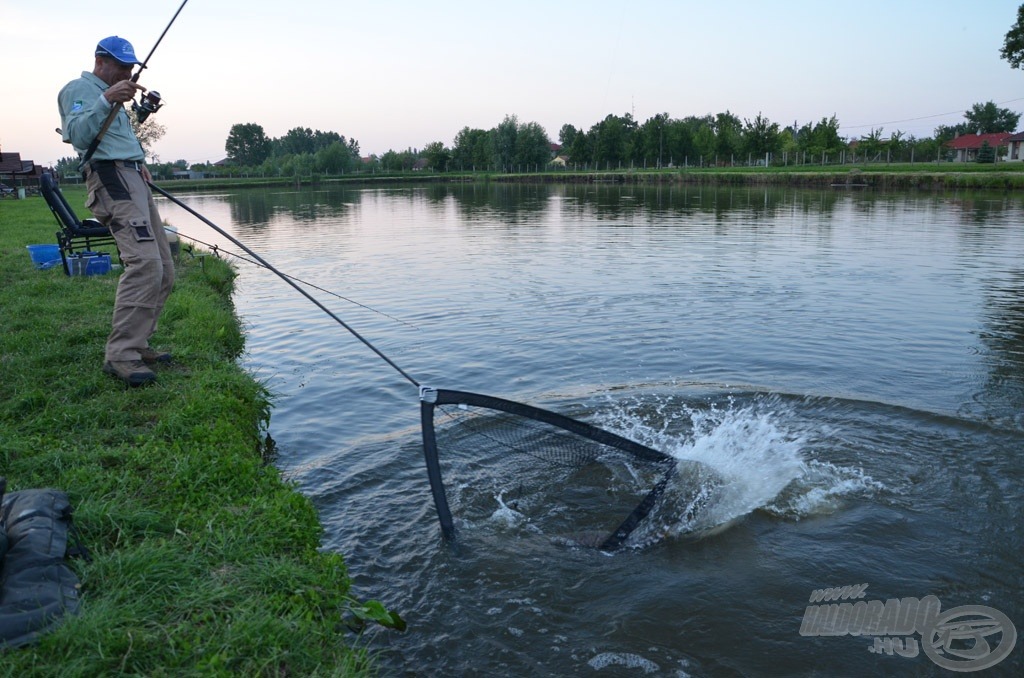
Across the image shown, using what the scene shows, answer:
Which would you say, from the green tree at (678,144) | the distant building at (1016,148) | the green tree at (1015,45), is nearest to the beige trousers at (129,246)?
the green tree at (1015,45)

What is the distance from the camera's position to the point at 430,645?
4.61 metres

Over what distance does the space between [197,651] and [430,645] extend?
5.73ft

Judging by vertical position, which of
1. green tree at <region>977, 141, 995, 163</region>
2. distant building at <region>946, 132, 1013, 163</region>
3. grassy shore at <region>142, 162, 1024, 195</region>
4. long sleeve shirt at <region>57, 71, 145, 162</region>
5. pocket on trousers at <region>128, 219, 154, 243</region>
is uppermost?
distant building at <region>946, 132, 1013, 163</region>

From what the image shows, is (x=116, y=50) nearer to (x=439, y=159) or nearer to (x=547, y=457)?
(x=547, y=457)

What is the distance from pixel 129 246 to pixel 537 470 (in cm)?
427

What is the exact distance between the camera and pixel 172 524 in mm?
4230

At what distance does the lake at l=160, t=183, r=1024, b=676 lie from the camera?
4.74 meters

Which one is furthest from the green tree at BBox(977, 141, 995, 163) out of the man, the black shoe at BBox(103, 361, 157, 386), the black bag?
the black bag

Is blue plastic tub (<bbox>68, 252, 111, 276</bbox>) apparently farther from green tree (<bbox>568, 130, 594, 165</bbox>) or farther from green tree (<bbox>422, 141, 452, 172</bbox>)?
green tree (<bbox>422, 141, 452, 172</bbox>)

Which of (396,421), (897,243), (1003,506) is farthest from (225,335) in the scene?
(897,243)

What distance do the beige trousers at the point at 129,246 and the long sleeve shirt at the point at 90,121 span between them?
14cm

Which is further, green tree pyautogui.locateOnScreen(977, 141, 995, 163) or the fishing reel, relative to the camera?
green tree pyautogui.locateOnScreen(977, 141, 995, 163)

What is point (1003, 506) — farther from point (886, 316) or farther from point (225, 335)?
point (225, 335)

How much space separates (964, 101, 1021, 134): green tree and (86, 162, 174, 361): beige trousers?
492 feet
